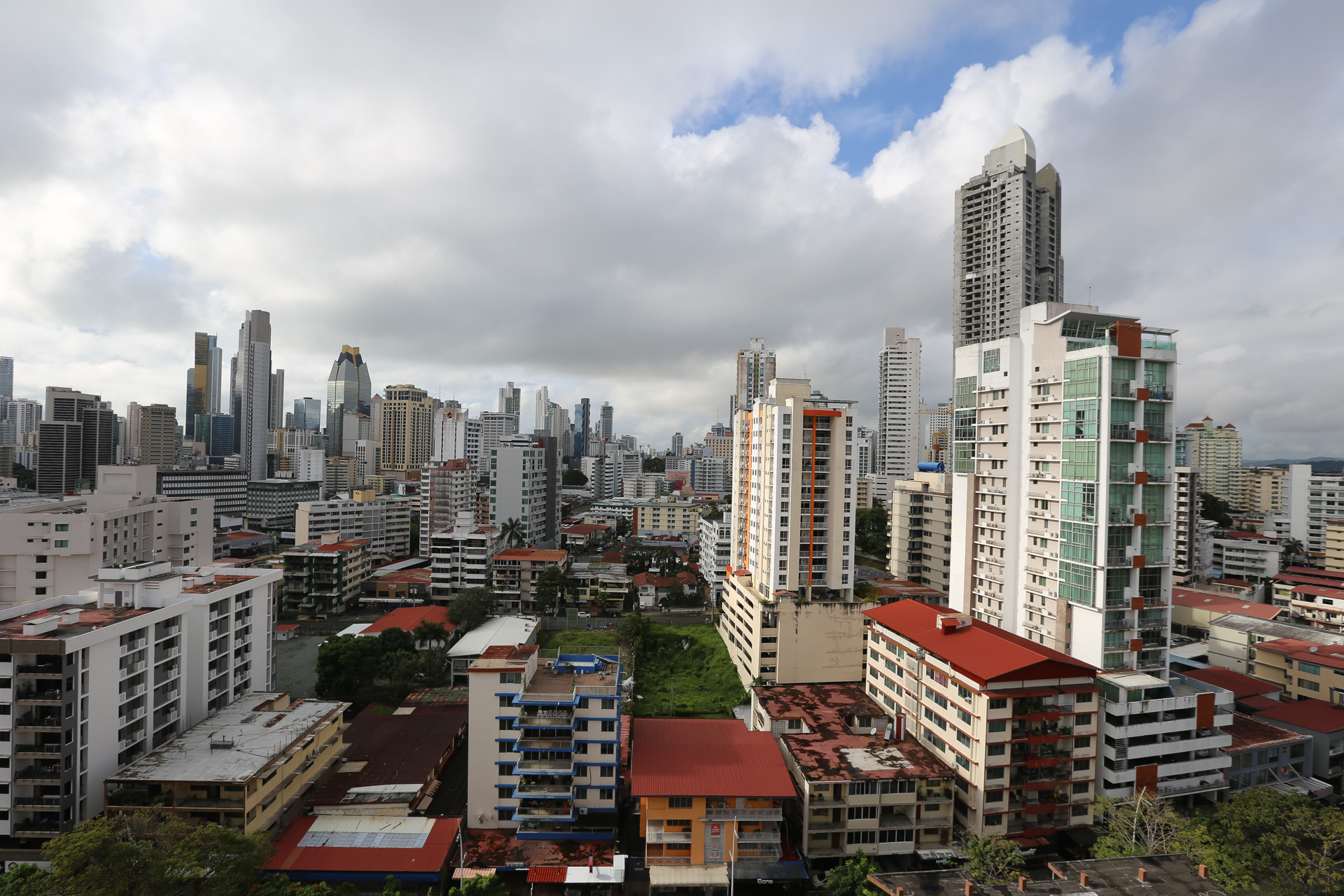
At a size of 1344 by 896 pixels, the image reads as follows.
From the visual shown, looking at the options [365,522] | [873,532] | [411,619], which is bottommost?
[411,619]

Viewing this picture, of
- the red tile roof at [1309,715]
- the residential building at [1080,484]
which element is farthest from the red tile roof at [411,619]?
the red tile roof at [1309,715]

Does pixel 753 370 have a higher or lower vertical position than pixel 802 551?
higher

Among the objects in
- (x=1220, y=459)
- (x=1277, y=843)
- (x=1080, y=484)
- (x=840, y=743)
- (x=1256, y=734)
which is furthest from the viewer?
(x=1220, y=459)

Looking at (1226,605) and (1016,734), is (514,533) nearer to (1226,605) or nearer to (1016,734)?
(1016,734)

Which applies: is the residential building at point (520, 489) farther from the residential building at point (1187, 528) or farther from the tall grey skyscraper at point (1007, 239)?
the residential building at point (1187, 528)

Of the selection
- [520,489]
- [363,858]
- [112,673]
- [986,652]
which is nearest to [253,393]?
[520,489]

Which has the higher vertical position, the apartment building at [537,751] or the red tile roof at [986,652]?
the red tile roof at [986,652]

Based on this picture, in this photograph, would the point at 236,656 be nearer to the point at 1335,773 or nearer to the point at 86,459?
the point at 1335,773
